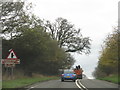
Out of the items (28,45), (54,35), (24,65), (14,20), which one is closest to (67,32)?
(54,35)

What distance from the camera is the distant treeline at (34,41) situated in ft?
131

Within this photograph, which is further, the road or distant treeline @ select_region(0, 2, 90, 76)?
distant treeline @ select_region(0, 2, 90, 76)

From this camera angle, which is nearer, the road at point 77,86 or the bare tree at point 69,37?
the road at point 77,86

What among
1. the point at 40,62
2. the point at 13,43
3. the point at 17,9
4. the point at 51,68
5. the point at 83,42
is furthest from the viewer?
the point at 83,42

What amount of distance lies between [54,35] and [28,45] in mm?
25207

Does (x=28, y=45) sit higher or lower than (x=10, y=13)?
lower

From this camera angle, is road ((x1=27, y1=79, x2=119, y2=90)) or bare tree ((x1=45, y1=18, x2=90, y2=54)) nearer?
road ((x1=27, y1=79, x2=119, y2=90))

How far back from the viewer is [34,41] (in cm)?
4766

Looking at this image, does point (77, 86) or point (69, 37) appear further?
point (69, 37)

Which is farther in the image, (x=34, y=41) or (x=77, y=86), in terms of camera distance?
(x=34, y=41)

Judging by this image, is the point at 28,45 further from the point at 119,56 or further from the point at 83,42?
the point at 83,42

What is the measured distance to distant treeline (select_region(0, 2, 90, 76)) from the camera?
Result: 40000 mm

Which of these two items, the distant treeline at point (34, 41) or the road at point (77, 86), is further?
the distant treeline at point (34, 41)

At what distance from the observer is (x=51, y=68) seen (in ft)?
216
